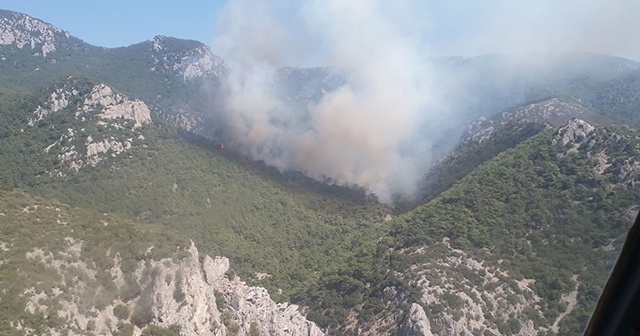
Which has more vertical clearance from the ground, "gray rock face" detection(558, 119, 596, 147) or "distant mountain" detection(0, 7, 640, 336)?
"gray rock face" detection(558, 119, 596, 147)

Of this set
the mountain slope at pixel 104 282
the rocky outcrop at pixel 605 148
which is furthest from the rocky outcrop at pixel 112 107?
the rocky outcrop at pixel 605 148

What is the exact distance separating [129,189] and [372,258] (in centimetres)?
2806

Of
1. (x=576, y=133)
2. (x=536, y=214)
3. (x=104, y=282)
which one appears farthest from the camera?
(x=576, y=133)

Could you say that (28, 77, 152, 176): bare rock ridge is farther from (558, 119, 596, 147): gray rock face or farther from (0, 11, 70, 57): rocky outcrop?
(0, 11, 70, 57): rocky outcrop

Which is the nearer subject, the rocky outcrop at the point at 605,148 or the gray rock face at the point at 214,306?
the gray rock face at the point at 214,306

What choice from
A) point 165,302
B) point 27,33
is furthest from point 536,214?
point 27,33

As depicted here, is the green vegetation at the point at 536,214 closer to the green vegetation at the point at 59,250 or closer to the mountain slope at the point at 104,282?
the mountain slope at the point at 104,282

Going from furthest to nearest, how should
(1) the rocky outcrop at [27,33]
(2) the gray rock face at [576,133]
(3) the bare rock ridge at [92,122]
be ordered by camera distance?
(1) the rocky outcrop at [27,33]
(3) the bare rock ridge at [92,122]
(2) the gray rock face at [576,133]

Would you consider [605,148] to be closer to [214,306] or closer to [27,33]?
[214,306]

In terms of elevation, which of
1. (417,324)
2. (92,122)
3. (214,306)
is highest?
(92,122)

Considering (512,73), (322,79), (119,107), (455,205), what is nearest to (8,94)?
(119,107)

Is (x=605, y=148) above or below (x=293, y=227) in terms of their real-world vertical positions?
above

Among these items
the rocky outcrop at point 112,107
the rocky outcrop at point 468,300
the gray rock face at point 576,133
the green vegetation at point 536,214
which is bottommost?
the rocky outcrop at point 468,300

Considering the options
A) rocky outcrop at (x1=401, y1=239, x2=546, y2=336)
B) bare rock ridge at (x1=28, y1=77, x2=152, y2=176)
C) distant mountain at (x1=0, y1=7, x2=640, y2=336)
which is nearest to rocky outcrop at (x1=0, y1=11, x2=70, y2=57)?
distant mountain at (x1=0, y1=7, x2=640, y2=336)
